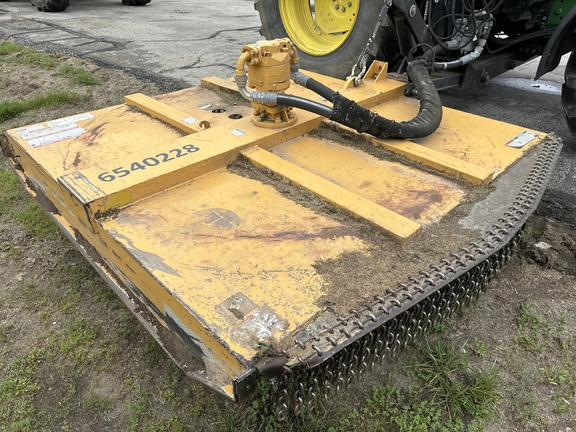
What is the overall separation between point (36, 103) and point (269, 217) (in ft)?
10.7

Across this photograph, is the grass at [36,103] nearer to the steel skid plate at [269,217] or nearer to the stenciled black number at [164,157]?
the steel skid plate at [269,217]

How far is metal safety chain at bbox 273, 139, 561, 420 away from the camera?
46.7 inches

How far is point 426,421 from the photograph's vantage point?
159cm

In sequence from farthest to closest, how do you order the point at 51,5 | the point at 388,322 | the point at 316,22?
the point at 51,5, the point at 316,22, the point at 388,322

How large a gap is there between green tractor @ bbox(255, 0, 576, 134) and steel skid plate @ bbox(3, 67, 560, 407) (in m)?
0.56

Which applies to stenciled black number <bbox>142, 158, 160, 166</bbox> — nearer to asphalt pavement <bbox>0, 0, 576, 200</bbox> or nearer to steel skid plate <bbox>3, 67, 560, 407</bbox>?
steel skid plate <bbox>3, 67, 560, 407</bbox>

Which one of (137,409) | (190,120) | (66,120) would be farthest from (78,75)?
(137,409)

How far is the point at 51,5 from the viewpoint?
25.0 ft

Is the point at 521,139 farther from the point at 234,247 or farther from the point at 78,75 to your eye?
the point at 78,75

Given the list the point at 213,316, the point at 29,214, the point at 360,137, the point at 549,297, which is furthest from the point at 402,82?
the point at 29,214

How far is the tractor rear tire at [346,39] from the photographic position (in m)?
2.81

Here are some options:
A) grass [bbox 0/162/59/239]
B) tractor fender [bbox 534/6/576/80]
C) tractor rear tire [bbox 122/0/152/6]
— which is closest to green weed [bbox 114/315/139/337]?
grass [bbox 0/162/59/239]

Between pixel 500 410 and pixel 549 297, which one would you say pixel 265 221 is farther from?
pixel 549 297

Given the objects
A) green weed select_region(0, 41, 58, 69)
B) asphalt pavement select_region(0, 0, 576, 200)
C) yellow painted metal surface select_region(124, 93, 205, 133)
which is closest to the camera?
yellow painted metal surface select_region(124, 93, 205, 133)
